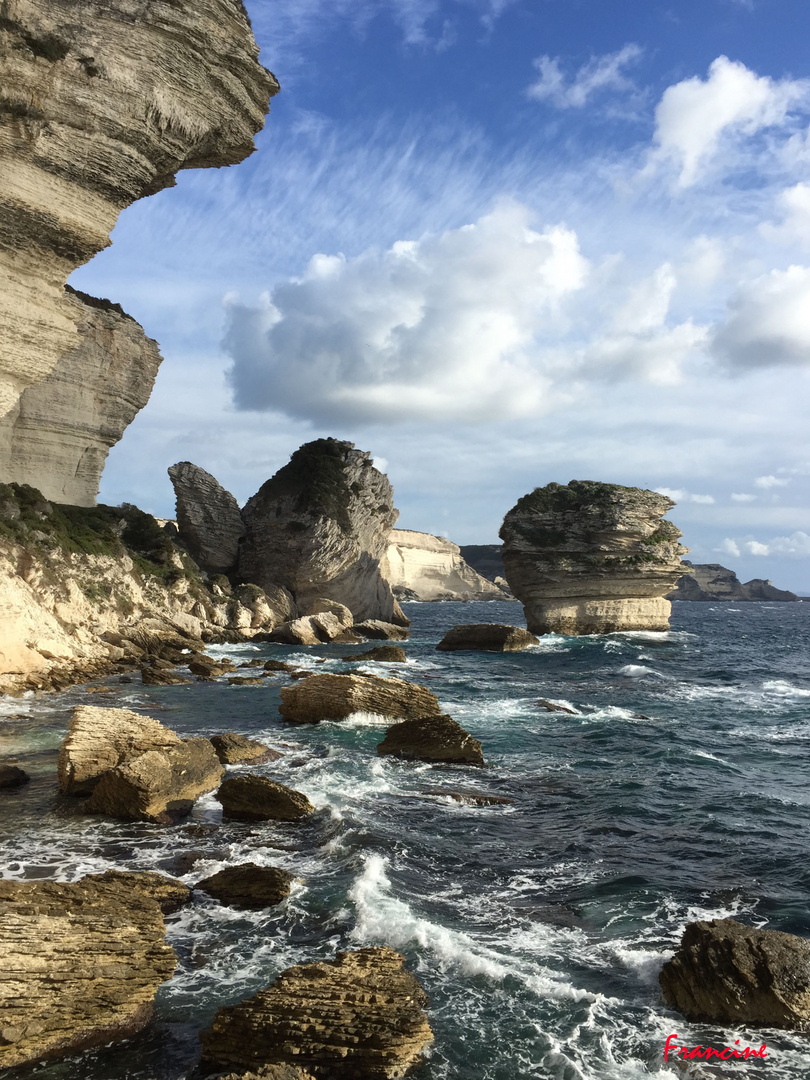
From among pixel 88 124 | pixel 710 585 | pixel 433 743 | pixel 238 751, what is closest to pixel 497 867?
pixel 433 743

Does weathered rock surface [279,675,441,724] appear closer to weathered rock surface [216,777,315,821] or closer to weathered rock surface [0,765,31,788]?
weathered rock surface [216,777,315,821]

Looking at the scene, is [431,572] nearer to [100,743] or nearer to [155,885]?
[100,743]

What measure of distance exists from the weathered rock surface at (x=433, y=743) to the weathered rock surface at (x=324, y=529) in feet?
133

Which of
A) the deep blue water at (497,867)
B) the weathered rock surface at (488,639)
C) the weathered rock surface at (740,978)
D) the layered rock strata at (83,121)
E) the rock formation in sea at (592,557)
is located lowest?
the deep blue water at (497,867)

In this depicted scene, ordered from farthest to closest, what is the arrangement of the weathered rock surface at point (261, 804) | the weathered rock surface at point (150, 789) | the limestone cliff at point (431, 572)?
the limestone cliff at point (431, 572) < the weathered rock surface at point (261, 804) < the weathered rock surface at point (150, 789)

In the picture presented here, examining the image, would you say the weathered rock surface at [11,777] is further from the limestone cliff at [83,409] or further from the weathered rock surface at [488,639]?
the weathered rock surface at [488,639]

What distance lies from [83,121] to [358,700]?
70.3 ft

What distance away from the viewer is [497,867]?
11.8 meters

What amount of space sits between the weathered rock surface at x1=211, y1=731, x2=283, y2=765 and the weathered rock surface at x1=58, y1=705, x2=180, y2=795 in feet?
7.41

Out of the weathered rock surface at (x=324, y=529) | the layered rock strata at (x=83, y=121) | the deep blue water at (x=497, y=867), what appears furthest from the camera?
the weathered rock surface at (x=324, y=529)

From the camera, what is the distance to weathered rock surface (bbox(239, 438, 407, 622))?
59688mm

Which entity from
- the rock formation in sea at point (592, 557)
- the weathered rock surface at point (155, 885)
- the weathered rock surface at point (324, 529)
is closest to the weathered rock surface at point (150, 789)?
the weathered rock surface at point (155, 885)

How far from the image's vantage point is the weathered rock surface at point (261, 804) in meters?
13.6

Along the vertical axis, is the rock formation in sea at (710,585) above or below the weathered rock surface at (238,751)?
above
